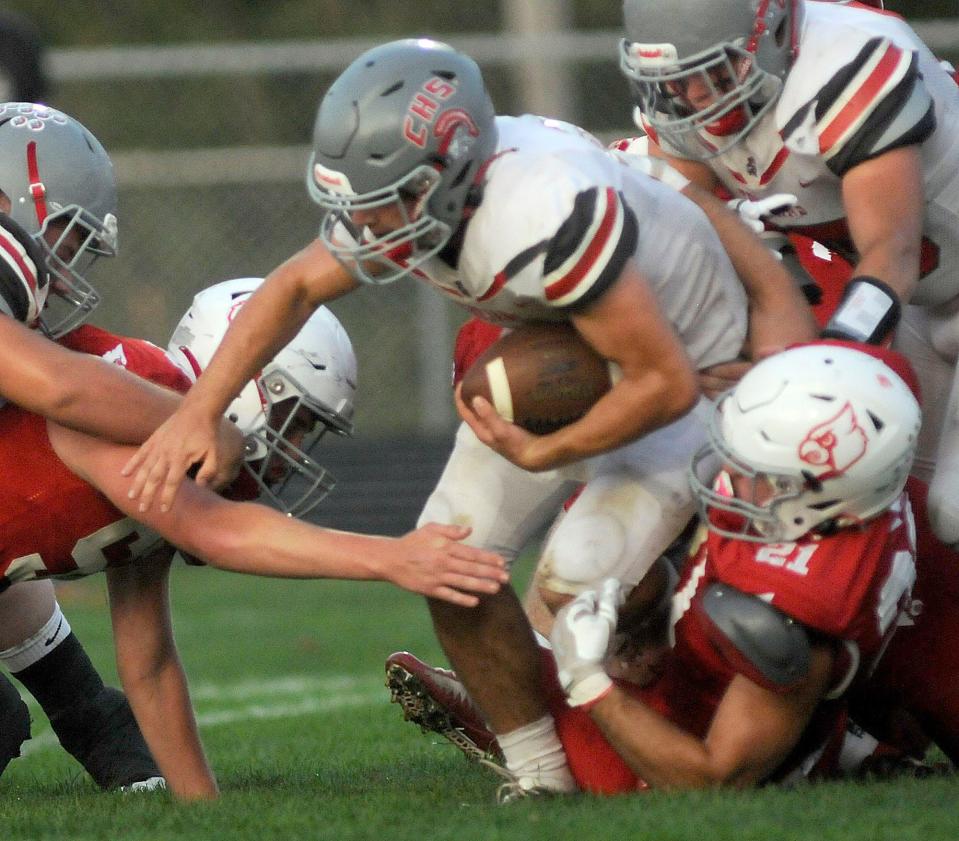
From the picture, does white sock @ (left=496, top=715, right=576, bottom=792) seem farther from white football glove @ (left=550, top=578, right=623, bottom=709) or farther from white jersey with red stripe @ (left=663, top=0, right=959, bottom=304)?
white jersey with red stripe @ (left=663, top=0, right=959, bottom=304)

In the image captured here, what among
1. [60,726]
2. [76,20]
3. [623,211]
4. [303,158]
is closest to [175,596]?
[303,158]

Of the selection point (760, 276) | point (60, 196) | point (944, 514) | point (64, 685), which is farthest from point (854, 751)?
point (60, 196)

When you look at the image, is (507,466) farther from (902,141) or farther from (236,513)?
(902,141)

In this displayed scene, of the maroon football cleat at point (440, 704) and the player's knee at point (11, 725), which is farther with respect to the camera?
the player's knee at point (11, 725)

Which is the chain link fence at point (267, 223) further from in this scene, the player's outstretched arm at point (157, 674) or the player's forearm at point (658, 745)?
the player's forearm at point (658, 745)

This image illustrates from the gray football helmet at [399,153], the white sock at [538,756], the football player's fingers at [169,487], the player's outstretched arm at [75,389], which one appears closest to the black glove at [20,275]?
the player's outstretched arm at [75,389]

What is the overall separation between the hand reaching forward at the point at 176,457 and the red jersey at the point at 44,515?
8.3 inches

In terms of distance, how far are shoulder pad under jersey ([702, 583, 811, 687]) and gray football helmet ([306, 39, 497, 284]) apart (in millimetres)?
808

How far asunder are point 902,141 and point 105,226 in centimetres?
162

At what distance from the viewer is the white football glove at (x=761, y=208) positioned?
3891mm

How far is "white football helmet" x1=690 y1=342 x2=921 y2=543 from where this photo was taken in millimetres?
3066

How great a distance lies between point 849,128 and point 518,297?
34.3 inches

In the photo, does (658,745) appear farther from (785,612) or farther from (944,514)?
(944,514)

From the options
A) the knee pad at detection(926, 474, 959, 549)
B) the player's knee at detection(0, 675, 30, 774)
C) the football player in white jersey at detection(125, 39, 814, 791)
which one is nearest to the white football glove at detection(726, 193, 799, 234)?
the football player in white jersey at detection(125, 39, 814, 791)
